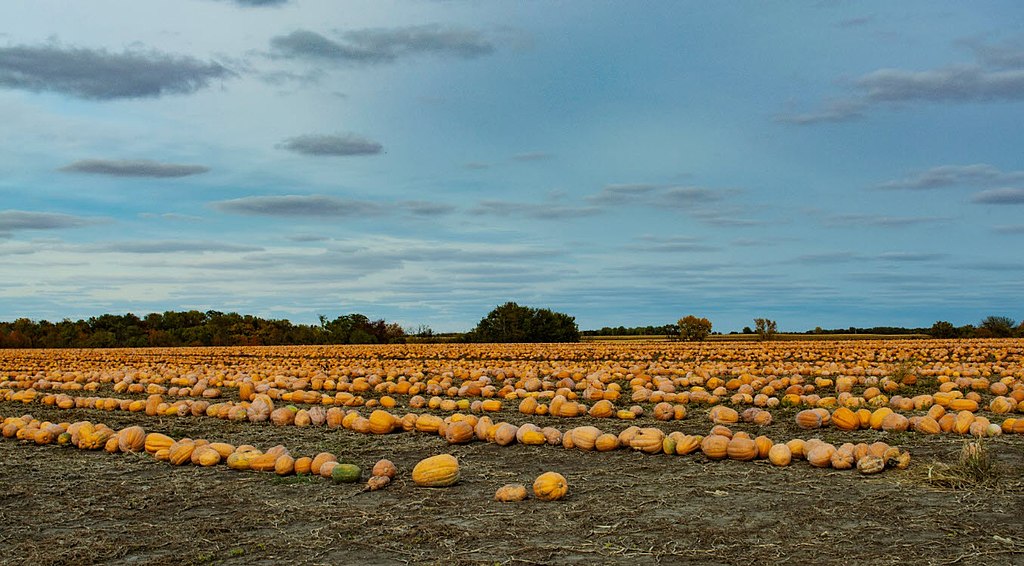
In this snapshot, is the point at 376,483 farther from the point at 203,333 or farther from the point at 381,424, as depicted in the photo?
the point at 203,333

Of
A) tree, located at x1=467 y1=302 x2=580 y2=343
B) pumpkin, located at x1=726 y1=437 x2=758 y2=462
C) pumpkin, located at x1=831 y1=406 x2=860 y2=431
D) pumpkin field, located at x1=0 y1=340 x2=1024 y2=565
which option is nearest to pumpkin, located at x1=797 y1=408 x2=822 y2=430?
pumpkin field, located at x1=0 y1=340 x2=1024 y2=565

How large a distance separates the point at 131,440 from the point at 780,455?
5631 millimetres

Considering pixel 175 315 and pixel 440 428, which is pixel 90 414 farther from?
pixel 175 315

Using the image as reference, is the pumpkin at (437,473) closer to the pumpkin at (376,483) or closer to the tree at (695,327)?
the pumpkin at (376,483)

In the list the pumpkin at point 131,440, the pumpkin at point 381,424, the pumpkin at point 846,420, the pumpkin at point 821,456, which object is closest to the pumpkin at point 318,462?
the pumpkin at point 381,424

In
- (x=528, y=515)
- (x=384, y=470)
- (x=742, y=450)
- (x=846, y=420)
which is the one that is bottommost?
(x=528, y=515)

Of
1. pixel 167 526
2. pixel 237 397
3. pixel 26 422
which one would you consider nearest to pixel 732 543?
pixel 167 526

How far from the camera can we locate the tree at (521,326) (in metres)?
43.9

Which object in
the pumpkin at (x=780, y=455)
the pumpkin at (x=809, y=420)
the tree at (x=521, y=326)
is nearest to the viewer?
the pumpkin at (x=780, y=455)

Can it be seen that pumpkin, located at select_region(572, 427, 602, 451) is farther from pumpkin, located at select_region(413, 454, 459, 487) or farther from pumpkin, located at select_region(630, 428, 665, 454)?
pumpkin, located at select_region(413, 454, 459, 487)

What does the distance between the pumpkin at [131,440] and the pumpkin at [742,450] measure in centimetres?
520

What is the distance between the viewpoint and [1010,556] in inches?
163

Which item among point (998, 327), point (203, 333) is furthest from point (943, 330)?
point (203, 333)

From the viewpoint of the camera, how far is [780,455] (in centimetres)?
645
